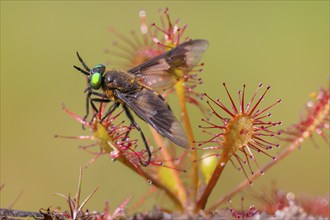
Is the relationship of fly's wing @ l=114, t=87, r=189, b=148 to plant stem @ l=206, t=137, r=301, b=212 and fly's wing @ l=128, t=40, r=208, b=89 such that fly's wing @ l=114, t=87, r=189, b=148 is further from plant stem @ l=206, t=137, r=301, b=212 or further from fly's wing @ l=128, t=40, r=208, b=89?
plant stem @ l=206, t=137, r=301, b=212

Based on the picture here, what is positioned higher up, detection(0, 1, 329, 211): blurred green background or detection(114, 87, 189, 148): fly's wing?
detection(0, 1, 329, 211): blurred green background

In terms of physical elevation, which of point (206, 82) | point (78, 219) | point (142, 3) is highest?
point (142, 3)

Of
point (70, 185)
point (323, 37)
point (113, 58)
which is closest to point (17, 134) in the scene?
point (70, 185)

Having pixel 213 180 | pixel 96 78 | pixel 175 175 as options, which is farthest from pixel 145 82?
pixel 213 180

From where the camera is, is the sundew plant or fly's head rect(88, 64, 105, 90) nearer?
the sundew plant

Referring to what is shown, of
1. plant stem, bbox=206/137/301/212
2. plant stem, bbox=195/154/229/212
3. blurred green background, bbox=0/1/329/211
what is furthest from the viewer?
blurred green background, bbox=0/1/329/211

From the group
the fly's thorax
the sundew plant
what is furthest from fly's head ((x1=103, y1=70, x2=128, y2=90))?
the sundew plant

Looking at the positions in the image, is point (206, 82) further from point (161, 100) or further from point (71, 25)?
point (161, 100)
